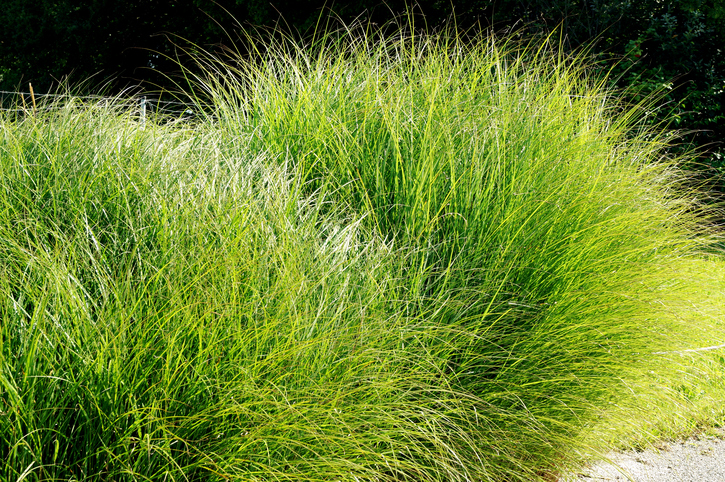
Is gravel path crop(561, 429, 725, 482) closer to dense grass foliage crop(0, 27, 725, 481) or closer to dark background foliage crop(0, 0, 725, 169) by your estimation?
dense grass foliage crop(0, 27, 725, 481)

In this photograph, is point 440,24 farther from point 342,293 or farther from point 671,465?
point 342,293

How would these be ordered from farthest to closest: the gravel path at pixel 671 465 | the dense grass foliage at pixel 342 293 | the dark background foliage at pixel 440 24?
the dark background foliage at pixel 440 24
the gravel path at pixel 671 465
the dense grass foliage at pixel 342 293

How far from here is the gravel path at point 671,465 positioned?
296 cm

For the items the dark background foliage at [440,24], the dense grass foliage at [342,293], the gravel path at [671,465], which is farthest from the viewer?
the dark background foliage at [440,24]

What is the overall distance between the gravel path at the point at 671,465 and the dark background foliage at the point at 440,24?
159 cm

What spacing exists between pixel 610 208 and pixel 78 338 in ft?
7.87

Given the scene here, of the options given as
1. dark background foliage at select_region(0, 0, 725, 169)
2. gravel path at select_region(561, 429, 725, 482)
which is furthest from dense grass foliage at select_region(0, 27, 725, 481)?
dark background foliage at select_region(0, 0, 725, 169)

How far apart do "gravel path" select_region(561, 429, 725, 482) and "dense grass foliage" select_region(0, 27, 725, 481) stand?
14cm

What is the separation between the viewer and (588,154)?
3.47 meters

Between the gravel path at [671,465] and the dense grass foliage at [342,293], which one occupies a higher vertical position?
the dense grass foliage at [342,293]

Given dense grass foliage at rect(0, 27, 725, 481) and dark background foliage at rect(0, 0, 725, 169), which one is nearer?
dense grass foliage at rect(0, 27, 725, 481)

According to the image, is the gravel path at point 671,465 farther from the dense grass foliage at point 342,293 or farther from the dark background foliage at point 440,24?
the dark background foliage at point 440,24

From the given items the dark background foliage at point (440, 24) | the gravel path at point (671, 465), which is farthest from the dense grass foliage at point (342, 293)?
the dark background foliage at point (440, 24)

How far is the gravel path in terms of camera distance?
9.71ft
